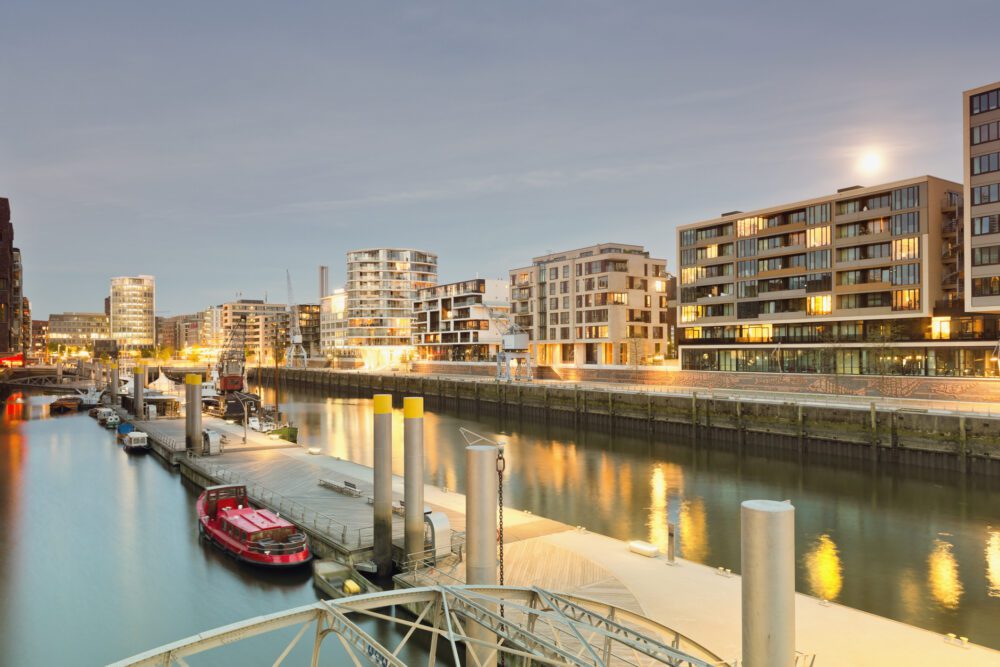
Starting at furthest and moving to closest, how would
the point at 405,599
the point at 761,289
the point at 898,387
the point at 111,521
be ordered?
the point at 761,289, the point at 898,387, the point at 111,521, the point at 405,599

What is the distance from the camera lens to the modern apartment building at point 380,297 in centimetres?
19362

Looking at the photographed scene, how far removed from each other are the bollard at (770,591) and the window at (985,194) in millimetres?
73234

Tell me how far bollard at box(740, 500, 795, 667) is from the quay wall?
4750cm

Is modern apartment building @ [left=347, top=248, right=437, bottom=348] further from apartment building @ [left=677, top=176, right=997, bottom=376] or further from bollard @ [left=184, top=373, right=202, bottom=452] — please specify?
bollard @ [left=184, top=373, right=202, bottom=452]

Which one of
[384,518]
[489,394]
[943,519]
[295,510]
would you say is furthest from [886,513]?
[489,394]

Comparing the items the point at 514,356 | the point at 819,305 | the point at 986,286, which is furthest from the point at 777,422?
the point at 514,356

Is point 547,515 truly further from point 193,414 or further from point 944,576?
point 193,414

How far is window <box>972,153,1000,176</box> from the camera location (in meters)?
64.0

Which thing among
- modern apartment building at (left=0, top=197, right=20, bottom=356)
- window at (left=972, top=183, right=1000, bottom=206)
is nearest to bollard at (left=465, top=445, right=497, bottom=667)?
window at (left=972, top=183, right=1000, bottom=206)

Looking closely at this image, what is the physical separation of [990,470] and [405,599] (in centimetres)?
4896

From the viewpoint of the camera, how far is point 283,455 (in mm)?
46156

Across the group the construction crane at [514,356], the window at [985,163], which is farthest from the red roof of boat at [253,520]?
the window at [985,163]

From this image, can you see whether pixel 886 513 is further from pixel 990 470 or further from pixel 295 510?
pixel 295 510

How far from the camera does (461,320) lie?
152 meters
